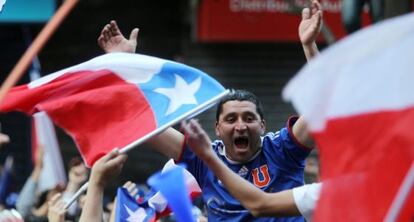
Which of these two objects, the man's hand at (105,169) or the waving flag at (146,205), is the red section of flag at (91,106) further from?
the man's hand at (105,169)

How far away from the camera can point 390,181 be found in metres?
4.56

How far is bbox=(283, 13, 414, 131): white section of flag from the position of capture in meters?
4.39

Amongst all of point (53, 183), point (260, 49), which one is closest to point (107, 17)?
point (260, 49)

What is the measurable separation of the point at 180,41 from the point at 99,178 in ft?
38.3

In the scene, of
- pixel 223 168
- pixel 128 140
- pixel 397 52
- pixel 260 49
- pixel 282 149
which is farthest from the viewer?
pixel 260 49

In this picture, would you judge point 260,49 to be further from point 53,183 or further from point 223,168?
point 223,168

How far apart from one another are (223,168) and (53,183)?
23.0 feet

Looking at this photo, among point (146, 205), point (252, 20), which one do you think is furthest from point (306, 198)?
point (252, 20)

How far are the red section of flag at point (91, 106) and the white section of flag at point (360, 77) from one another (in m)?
1.72

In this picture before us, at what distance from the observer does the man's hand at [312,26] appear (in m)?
6.48

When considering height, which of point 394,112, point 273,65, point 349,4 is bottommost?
point 273,65

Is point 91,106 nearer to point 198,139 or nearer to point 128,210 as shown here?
point 128,210

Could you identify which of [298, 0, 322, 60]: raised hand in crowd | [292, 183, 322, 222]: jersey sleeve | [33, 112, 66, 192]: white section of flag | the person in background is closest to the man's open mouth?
[298, 0, 322, 60]: raised hand in crowd

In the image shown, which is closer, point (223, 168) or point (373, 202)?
point (373, 202)
